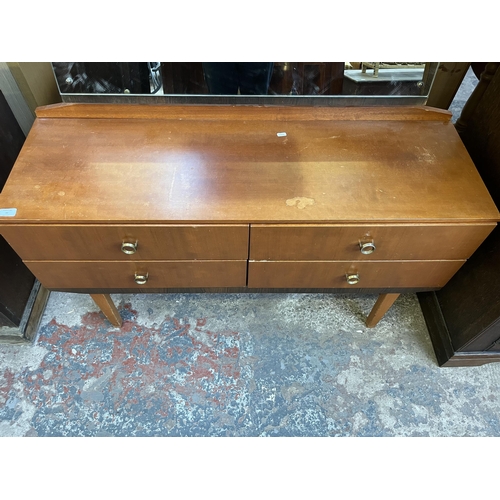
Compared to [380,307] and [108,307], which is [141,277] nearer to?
[108,307]

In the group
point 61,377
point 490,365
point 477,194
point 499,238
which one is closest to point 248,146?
point 477,194

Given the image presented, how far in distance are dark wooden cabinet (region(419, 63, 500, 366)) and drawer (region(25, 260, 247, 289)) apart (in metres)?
0.68

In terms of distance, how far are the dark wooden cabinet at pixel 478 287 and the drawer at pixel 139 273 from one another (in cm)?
68

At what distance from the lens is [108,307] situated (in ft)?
4.16

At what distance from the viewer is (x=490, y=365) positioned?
133cm

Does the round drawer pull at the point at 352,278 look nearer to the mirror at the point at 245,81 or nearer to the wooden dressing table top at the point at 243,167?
the wooden dressing table top at the point at 243,167

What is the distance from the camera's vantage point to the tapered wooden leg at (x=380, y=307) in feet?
4.04

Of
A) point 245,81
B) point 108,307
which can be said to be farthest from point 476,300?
point 108,307

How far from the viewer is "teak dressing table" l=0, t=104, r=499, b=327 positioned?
0.90 m

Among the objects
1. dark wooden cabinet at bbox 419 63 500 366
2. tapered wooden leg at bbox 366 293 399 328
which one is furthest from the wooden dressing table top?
tapered wooden leg at bbox 366 293 399 328

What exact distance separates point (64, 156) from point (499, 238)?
1.13m

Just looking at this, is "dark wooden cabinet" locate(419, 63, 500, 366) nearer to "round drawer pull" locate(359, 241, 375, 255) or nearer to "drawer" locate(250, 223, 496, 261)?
"drawer" locate(250, 223, 496, 261)

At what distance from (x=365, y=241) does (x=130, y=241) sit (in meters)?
0.55

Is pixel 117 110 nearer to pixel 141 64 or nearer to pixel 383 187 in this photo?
pixel 141 64
